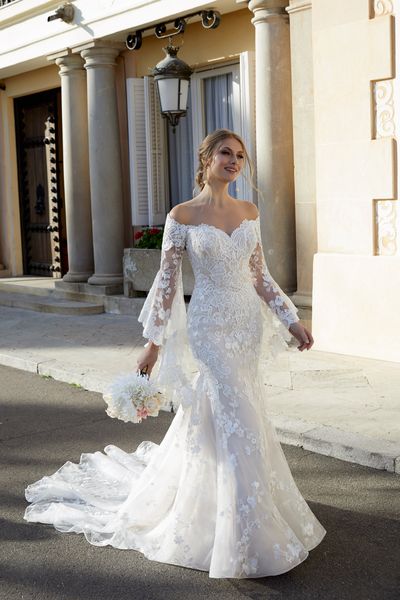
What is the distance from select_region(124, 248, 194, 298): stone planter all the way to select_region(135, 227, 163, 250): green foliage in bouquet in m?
0.14

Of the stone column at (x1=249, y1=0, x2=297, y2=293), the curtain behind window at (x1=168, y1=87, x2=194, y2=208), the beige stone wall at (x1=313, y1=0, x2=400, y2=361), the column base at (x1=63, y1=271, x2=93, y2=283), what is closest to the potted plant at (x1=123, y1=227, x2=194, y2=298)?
the curtain behind window at (x1=168, y1=87, x2=194, y2=208)

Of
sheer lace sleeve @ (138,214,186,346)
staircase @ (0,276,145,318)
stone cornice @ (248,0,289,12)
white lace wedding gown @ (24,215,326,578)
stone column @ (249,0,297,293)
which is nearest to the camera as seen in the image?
white lace wedding gown @ (24,215,326,578)

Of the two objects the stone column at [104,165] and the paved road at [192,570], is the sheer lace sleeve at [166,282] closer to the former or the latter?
the paved road at [192,570]

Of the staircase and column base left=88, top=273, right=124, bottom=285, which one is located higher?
column base left=88, top=273, right=124, bottom=285

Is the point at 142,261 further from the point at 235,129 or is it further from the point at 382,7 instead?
the point at 382,7

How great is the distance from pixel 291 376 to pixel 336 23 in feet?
11.1

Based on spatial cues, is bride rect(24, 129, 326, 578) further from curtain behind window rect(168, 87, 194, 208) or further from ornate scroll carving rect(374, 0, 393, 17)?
curtain behind window rect(168, 87, 194, 208)

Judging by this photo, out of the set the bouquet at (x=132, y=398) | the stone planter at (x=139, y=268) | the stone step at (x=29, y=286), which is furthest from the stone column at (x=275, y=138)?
the bouquet at (x=132, y=398)

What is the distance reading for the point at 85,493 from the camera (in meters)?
5.04

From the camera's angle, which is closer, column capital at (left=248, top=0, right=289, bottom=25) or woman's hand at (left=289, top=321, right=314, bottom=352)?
woman's hand at (left=289, top=321, right=314, bottom=352)

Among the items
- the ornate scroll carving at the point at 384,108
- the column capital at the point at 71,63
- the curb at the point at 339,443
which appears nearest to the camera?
the curb at the point at 339,443

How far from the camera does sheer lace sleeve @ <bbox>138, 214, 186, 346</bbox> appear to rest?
4465 mm

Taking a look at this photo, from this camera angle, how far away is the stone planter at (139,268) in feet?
38.4

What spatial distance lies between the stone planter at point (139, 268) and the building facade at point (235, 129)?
Answer: 0.63 meters
